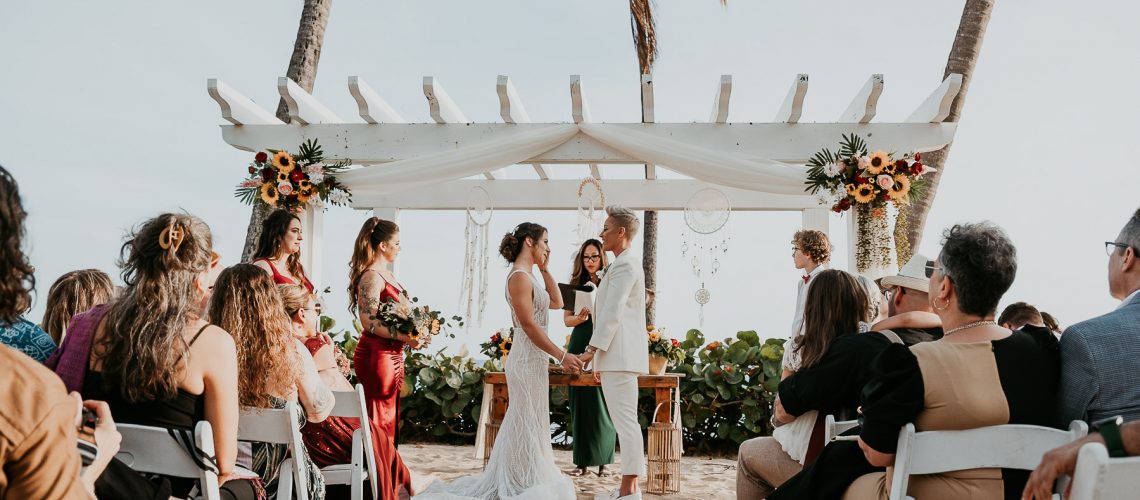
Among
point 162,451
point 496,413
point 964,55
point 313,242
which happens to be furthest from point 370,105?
point 964,55

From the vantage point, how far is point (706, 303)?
9.14 meters

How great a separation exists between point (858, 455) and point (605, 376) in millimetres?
3046

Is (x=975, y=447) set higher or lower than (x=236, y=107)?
lower

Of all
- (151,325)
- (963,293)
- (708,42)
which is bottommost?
(151,325)

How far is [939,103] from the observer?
6.62 metres

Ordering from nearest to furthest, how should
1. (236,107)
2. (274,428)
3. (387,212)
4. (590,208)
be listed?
1. (274,428)
2. (236,107)
3. (590,208)
4. (387,212)

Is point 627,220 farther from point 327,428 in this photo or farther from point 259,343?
point 259,343

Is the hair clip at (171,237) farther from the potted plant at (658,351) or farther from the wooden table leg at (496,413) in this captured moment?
the potted plant at (658,351)

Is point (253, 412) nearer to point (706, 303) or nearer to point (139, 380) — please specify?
point (139, 380)

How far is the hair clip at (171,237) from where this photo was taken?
269 centimetres

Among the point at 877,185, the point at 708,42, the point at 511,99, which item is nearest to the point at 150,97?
the point at 511,99

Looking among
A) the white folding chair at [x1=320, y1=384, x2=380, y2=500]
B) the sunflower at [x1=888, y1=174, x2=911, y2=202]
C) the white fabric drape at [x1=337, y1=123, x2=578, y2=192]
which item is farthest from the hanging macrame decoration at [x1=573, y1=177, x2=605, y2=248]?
the white folding chair at [x1=320, y1=384, x2=380, y2=500]

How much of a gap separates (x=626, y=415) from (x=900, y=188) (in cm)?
264

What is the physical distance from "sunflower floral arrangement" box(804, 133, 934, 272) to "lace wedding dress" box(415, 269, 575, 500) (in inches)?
94.5
